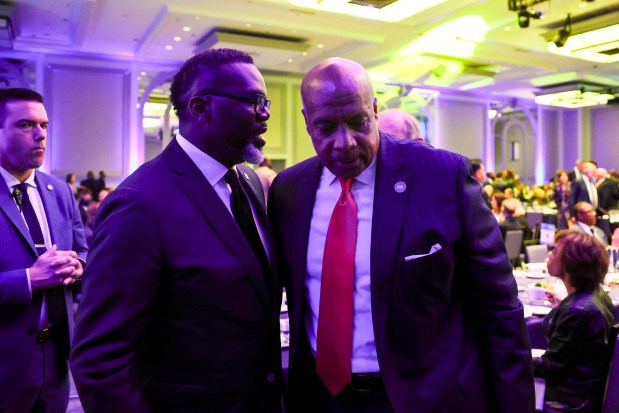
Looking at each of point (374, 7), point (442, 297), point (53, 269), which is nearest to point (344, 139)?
point (442, 297)

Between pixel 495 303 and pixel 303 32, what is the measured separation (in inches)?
368

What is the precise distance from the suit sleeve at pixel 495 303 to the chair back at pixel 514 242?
5085mm

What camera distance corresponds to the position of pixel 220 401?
1.32 meters

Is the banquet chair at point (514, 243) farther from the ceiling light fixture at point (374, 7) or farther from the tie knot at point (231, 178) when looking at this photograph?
the tie knot at point (231, 178)

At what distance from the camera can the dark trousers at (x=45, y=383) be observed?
1.94 metres

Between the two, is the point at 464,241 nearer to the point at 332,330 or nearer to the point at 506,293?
the point at 506,293

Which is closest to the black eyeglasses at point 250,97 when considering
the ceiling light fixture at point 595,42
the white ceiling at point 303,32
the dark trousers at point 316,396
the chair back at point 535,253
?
the dark trousers at point 316,396

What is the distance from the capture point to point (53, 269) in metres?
1.97

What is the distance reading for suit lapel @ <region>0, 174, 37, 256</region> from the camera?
1984mm

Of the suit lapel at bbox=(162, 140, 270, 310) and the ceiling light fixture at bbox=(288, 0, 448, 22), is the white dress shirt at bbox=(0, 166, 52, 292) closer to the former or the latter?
the suit lapel at bbox=(162, 140, 270, 310)

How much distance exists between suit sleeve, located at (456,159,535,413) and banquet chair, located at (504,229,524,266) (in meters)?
5.09

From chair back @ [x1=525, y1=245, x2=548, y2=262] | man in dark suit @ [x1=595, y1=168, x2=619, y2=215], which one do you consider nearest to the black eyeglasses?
chair back @ [x1=525, y1=245, x2=548, y2=262]

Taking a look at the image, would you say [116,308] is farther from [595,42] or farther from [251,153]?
[595,42]

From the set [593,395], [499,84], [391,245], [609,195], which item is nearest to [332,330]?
[391,245]
